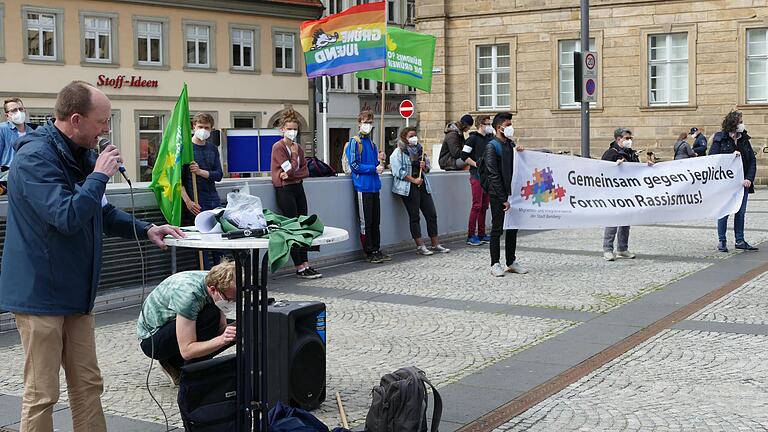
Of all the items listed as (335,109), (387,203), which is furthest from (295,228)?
(335,109)

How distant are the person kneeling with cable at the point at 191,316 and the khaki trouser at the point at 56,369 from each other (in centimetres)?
105

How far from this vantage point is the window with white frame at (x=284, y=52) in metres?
47.6

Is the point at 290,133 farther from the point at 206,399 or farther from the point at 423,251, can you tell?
the point at 206,399

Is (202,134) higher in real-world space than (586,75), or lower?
lower

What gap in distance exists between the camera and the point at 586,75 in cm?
1661

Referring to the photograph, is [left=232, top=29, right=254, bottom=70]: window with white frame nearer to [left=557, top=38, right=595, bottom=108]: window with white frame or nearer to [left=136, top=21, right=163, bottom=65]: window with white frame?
[left=136, top=21, right=163, bottom=65]: window with white frame

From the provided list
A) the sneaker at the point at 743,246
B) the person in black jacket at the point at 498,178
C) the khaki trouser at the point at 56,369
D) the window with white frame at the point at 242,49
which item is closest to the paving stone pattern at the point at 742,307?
the person in black jacket at the point at 498,178

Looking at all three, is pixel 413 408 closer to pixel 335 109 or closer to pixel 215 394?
pixel 215 394

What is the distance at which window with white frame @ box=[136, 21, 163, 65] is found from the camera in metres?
42.8

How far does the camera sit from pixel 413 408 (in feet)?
17.9

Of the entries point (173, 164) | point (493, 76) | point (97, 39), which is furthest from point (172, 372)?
point (97, 39)

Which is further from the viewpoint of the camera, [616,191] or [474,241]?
[474,241]

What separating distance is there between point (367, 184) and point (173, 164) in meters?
3.39

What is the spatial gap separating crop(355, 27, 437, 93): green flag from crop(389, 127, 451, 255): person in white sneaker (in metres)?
1.97
